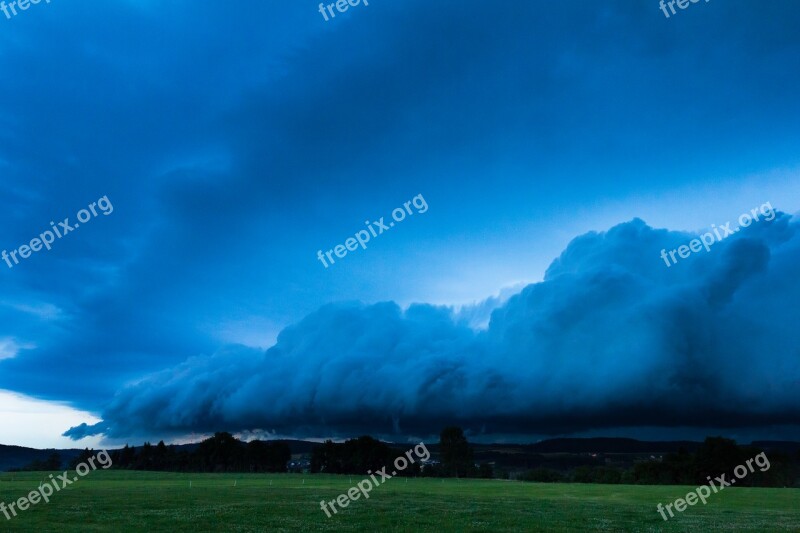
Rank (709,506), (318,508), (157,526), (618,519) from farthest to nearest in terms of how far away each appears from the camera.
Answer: (709,506) → (318,508) → (618,519) → (157,526)

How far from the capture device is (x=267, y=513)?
47625 mm

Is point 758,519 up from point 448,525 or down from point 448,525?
down

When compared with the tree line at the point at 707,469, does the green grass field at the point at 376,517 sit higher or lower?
higher

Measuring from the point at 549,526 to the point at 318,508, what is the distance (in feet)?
70.1

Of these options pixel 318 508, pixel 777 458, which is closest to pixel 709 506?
pixel 318 508

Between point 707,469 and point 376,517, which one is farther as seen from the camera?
point 707,469

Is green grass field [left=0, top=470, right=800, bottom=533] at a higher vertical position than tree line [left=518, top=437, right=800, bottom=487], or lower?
higher

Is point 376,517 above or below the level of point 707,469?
above

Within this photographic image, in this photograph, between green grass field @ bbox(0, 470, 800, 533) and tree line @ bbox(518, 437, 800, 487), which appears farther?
tree line @ bbox(518, 437, 800, 487)

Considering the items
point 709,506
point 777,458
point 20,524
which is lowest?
point 777,458

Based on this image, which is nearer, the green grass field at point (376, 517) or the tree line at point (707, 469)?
the green grass field at point (376, 517)

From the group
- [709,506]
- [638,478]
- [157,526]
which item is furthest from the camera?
[638,478]

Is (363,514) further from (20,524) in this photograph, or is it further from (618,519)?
(20,524)

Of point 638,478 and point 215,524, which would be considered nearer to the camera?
point 215,524
